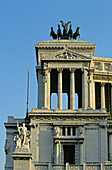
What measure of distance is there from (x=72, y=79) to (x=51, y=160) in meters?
16.9

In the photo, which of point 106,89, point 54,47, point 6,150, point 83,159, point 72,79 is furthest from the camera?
point 106,89

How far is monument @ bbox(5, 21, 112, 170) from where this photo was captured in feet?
250

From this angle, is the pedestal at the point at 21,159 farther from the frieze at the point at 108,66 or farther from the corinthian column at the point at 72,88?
the frieze at the point at 108,66

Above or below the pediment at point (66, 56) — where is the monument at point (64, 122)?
below

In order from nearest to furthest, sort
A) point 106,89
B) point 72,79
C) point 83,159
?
1. point 83,159
2. point 72,79
3. point 106,89

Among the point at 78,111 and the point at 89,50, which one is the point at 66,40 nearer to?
the point at 89,50

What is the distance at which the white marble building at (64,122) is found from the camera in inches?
3009

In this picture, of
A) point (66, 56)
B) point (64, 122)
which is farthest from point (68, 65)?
point (64, 122)

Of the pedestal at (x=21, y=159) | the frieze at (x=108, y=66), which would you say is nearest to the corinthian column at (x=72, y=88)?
the frieze at (x=108, y=66)

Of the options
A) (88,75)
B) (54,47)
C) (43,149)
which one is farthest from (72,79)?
(43,149)

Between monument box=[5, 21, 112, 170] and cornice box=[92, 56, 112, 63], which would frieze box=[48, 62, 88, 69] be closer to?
monument box=[5, 21, 112, 170]

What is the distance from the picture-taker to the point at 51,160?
76188 millimetres

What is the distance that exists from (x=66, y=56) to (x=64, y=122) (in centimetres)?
1475

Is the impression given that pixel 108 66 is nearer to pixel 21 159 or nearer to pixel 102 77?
pixel 102 77
